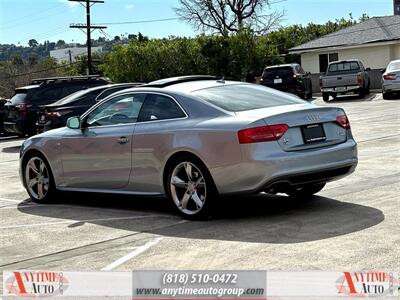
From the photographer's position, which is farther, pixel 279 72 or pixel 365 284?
pixel 279 72

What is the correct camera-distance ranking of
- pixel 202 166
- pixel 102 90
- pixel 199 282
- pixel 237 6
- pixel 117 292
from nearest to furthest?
pixel 199 282 → pixel 117 292 → pixel 202 166 → pixel 102 90 → pixel 237 6

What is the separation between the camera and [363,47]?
3822 cm

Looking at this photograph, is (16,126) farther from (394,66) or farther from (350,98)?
(350,98)

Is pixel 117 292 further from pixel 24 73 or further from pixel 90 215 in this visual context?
pixel 24 73

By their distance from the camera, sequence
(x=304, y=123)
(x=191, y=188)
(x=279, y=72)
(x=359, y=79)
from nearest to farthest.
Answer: (x=304, y=123) → (x=191, y=188) → (x=359, y=79) → (x=279, y=72)

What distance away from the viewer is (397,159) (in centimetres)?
1043

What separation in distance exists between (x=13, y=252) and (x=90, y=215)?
171 cm

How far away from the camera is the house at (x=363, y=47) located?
37.2 metres

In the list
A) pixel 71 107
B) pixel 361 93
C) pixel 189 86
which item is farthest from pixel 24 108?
pixel 361 93

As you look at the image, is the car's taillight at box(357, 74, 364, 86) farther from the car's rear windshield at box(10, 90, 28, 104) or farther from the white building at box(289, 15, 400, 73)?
the car's rear windshield at box(10, 90, 28, 104)

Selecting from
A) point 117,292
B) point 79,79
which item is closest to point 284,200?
point 117,292

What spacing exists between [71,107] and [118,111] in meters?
7.55

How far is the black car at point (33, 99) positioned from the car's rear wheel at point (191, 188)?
1202cm

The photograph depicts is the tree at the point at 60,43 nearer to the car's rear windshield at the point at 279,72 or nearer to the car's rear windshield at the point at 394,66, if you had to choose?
the car's rear windshield at the point at 279,72
